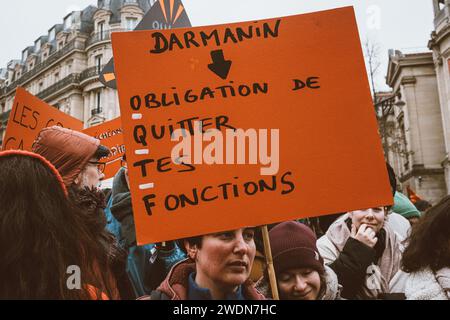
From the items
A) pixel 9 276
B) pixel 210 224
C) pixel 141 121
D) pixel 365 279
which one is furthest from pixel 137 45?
pixel 365 279

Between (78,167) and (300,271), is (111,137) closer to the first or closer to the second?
(78,167)

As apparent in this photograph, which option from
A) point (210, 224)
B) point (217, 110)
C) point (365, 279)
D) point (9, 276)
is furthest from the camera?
point (365, 279)

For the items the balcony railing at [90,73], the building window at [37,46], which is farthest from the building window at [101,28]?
the building window at [37,46]

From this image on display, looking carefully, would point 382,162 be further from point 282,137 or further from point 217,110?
point 217,110

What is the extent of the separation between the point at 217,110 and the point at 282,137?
327mm

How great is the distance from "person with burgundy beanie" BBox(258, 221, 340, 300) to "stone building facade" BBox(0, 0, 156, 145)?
30.5 m

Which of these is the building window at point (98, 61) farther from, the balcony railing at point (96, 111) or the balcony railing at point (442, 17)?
the balcony railing at point (442, 17)

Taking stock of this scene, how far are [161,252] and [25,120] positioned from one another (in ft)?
6.46

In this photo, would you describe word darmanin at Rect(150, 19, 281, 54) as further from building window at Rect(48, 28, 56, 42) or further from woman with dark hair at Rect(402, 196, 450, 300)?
building window at Rect(48, 28, 56, 42)

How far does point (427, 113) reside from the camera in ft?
95.0

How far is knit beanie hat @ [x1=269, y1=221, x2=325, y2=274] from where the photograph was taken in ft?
7.47

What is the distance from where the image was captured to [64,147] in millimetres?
2432

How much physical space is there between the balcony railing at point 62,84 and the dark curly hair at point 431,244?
36.0 meters

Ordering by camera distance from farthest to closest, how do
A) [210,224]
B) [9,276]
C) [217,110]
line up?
[217,110] → [210,224] → [9,276]
